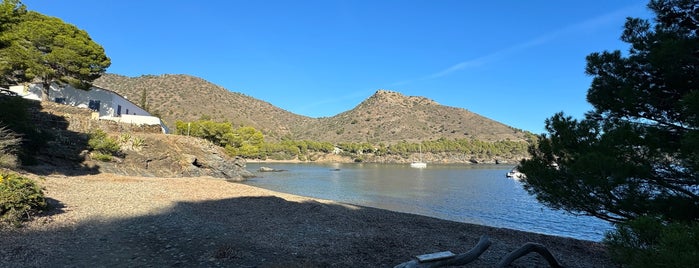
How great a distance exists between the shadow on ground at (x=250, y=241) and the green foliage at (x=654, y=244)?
417 centimetres

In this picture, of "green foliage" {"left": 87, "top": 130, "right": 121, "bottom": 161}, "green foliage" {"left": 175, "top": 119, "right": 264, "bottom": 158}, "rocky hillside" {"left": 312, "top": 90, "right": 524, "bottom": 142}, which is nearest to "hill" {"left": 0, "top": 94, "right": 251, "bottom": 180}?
"green foliage" {"left": 87, "top": 130, "right": 121, "bottom": 161}

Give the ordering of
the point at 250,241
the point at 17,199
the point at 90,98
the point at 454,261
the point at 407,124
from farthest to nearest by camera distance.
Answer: the point at 407,124 < the point at 90,98 < the point at 250,241 < the point at 17,199 < the point at 454,261

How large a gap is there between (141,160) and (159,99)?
8541 centimetres

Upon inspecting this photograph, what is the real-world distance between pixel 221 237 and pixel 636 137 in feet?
25.4

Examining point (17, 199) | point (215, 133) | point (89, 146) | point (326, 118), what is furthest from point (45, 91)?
point (326, 118)

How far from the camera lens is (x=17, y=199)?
816 centimetres

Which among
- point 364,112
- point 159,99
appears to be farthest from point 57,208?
point 364,112

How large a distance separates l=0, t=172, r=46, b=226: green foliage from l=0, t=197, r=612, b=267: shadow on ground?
780 mm

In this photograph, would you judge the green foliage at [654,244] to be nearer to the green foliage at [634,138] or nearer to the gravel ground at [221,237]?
the green foliage at [634,138]

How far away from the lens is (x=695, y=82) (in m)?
5.83

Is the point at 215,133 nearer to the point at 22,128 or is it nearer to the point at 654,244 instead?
the point at 22,128

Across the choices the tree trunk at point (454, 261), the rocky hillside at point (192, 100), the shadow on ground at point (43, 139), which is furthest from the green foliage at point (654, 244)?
the rocky hillside at point (192, 100)

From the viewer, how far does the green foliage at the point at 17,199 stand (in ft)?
25.8

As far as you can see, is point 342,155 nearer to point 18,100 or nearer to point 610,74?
point 18,100
